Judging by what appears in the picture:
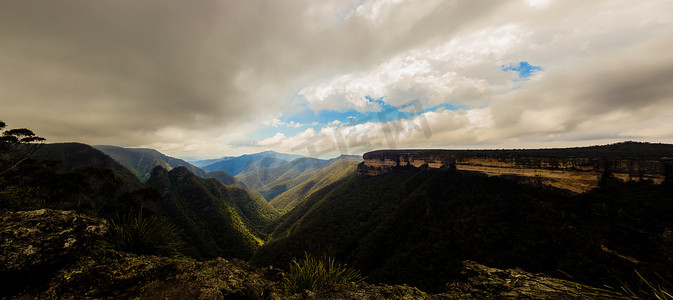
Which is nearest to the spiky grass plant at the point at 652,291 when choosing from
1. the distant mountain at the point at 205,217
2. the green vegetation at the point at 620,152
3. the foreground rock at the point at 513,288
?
the foreground rock at the point at 513,288

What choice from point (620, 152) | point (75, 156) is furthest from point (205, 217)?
point (620, 152)

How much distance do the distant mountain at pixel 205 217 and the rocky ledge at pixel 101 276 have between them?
5449cm

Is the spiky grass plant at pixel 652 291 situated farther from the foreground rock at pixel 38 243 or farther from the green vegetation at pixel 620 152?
the green vegetation at pixel 620 152

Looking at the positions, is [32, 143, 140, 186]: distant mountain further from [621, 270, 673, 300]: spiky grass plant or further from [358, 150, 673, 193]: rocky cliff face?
[358, 150, 673, 193]: rocky cliff face

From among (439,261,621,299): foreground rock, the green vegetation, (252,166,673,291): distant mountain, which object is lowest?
(252,166,673,291): distant mountain

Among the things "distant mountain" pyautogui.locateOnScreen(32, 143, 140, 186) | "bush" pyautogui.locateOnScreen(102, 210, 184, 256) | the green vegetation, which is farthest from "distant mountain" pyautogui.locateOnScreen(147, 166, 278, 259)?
the green vegetation

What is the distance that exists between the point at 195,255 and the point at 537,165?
71484 millimetres

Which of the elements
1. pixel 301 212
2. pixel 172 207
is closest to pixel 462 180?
pixel 301 212

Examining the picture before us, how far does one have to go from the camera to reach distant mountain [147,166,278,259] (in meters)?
58.8

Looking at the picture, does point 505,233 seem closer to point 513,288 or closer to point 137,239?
point 513,288

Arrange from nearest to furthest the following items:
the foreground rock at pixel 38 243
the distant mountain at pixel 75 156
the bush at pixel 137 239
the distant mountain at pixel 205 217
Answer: the foreground rock at pixel 38 243 < the bush at pixel 137 239 < the distant mountain at pixel 205 217 < the distant mountain at pixel 75 156

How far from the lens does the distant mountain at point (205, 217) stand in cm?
5881

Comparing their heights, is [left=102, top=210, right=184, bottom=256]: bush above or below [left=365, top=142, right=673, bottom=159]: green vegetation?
below

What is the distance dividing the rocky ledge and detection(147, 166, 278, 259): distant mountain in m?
54.5
